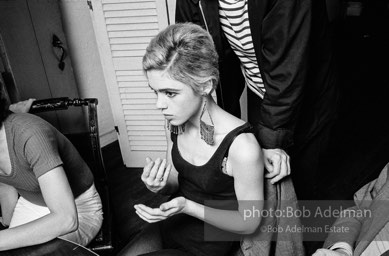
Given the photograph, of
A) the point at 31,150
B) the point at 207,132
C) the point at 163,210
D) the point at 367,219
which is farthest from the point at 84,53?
the point at 367,219

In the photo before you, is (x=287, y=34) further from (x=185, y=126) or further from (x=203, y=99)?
(x=185, y=126)

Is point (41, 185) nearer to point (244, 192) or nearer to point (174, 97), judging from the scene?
point (174, 97)

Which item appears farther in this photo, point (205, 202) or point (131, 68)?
point (131, 68)

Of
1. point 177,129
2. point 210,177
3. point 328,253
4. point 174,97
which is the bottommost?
point 328,253

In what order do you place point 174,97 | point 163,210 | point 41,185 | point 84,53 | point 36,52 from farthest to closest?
point 84,53 < point 36,52 < point 41,185 < point 174,97 < point 163,210

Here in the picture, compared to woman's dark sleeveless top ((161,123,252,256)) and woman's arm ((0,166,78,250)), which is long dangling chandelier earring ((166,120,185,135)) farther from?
woman's arm ((0,166,78,250))

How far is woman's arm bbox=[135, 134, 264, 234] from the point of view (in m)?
1.08

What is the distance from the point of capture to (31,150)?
129 cm

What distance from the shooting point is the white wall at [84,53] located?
2957mm

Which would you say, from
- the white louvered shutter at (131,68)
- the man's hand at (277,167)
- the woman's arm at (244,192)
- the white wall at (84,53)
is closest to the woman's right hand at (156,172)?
the woman's arm at (244,192)

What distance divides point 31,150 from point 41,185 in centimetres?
13

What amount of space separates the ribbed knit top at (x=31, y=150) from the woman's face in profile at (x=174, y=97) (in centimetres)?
43

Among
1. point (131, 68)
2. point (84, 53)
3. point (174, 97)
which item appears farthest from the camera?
point (84, 53)

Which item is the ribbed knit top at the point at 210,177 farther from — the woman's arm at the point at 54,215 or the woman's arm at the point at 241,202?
the woman's arm at the point at 54,215
